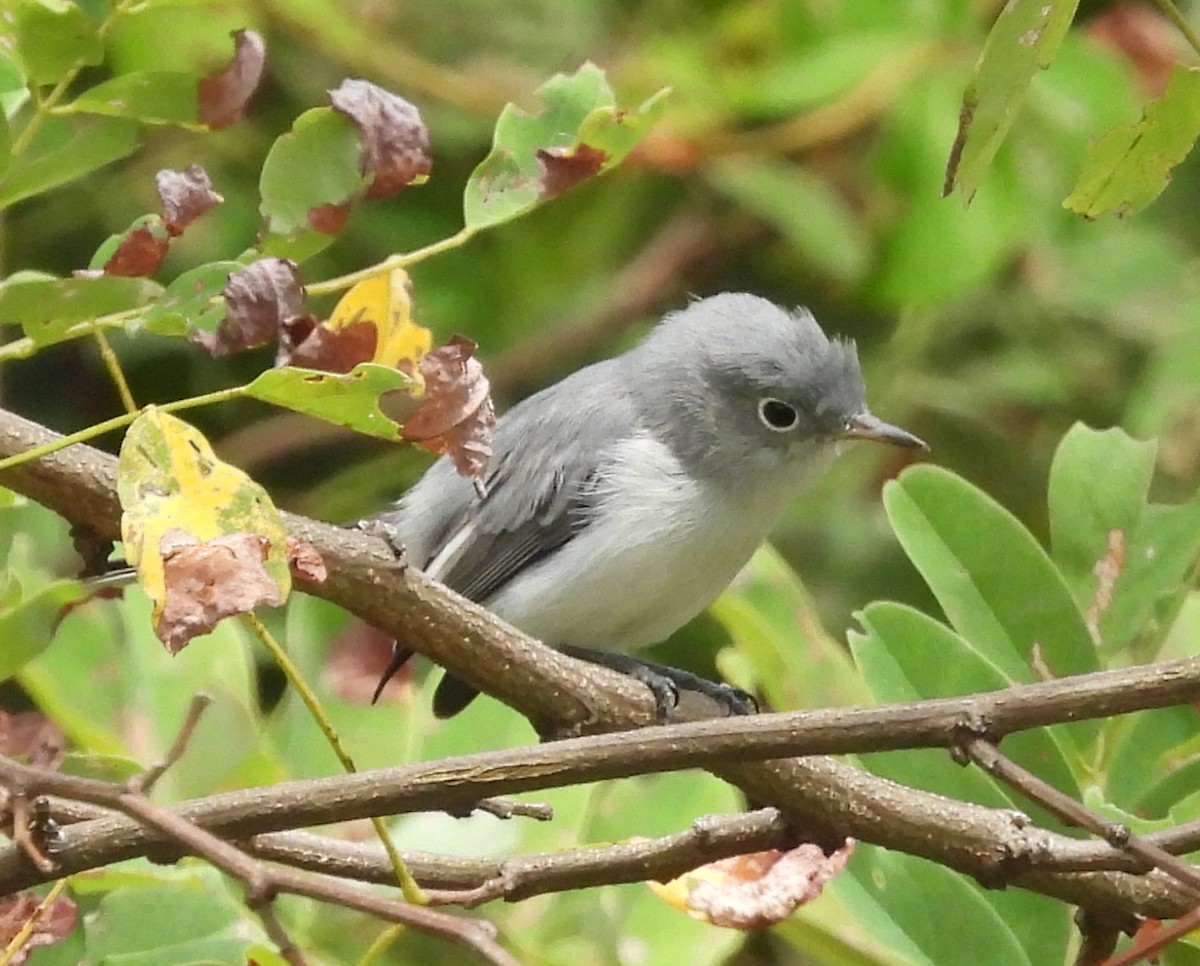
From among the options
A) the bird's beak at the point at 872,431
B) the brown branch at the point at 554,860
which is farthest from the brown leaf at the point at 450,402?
the bird's beak at the point at 872,431

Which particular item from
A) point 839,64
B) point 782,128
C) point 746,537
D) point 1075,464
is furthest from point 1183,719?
point 782,128

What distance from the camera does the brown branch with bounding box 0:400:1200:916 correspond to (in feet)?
2.44

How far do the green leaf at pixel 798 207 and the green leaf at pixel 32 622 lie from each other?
164 cm

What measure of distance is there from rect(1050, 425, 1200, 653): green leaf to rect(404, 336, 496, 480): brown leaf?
1.75ft

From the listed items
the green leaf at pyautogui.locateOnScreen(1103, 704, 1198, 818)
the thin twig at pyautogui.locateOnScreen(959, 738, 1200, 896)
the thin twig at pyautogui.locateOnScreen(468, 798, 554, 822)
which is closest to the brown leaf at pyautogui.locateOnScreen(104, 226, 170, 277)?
the thin twig at pyautogui.locateOnScreen(468, 798, 554, 822)

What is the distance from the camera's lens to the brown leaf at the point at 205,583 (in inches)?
24.3

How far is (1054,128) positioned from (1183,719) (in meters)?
1.28

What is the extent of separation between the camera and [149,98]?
2.80ft

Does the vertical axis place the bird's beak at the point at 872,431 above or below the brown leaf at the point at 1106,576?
below

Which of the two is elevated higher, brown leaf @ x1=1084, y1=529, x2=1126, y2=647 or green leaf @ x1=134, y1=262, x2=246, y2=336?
green leaf @ x1=134, y1=262, x2=246, y2=336

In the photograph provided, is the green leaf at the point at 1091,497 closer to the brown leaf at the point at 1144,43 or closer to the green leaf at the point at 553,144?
the green leaf at the point at 553,144

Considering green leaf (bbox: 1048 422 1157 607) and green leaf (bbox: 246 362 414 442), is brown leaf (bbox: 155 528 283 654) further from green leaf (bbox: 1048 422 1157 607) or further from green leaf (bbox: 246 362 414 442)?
green leaf (bbox: 1048 422 1157 607)

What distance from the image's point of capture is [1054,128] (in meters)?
2.20

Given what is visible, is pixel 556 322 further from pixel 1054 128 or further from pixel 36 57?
pixel 36 57
